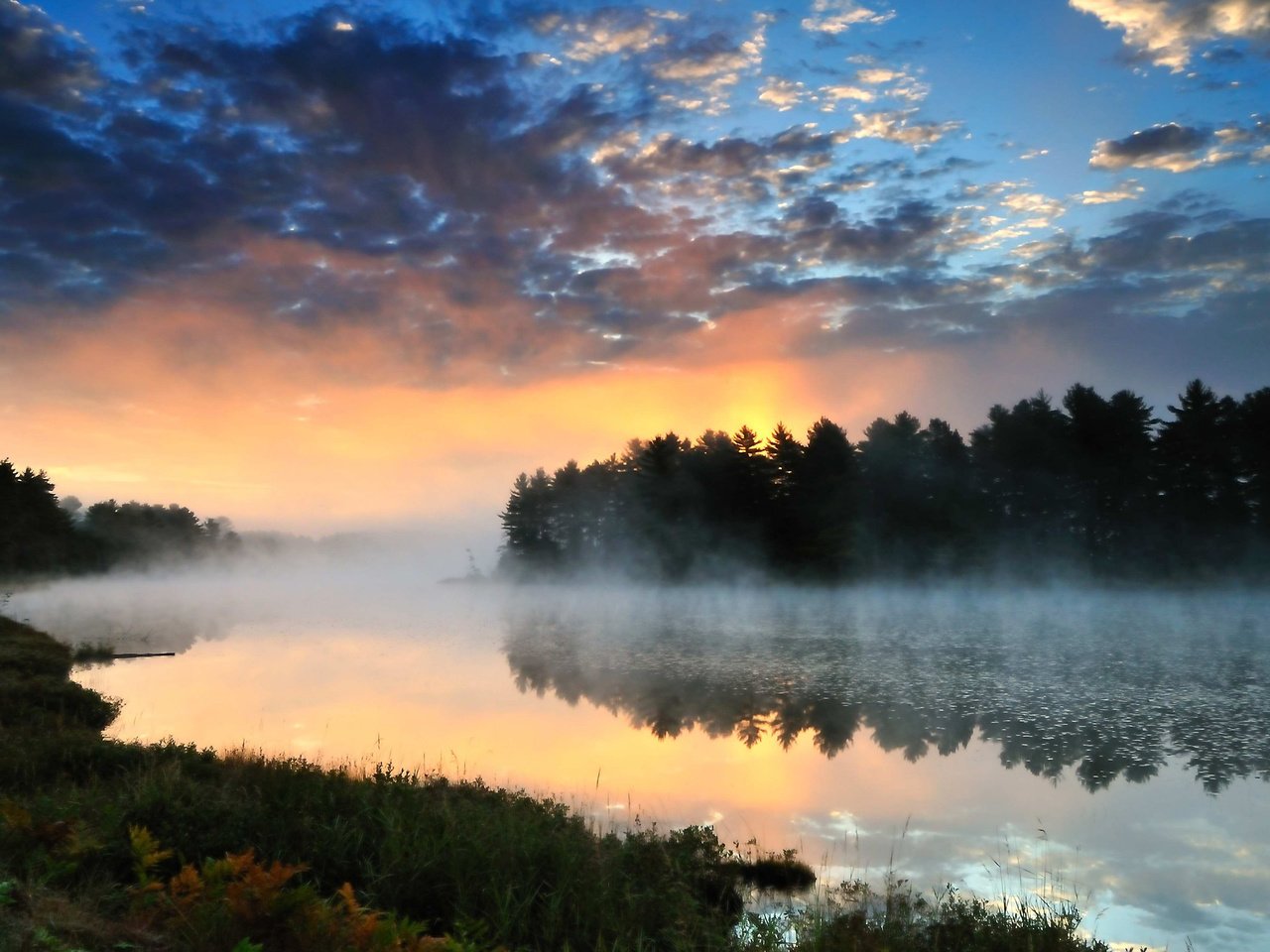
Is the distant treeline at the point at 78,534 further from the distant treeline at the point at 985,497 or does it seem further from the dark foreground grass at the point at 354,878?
the dark foreground grass at the point at 354,878

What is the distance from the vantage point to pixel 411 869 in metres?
8.44

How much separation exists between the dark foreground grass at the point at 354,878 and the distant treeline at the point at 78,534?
262 feet

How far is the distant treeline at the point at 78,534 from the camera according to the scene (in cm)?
7838

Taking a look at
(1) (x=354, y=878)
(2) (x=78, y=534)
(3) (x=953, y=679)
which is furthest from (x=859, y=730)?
(2) (x=78, y=534)

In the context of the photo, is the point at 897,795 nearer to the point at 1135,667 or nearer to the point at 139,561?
the point at 1135,667

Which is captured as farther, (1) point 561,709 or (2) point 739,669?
(2) point 739,669

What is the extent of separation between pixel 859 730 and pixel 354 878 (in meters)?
14.1

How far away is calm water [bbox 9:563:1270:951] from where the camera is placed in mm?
11914

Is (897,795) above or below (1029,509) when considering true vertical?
below

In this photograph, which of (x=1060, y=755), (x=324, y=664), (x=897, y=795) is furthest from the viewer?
(x=324, y=664)

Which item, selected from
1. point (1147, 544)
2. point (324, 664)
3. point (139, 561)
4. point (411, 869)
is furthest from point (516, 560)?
point (411, 869)

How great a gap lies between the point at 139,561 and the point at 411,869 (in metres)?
132

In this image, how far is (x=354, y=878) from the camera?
27.8 feet

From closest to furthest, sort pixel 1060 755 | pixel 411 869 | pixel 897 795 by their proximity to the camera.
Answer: pixel 411 869, pixel 897 795, pixel 1060 755
